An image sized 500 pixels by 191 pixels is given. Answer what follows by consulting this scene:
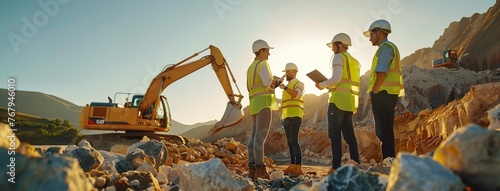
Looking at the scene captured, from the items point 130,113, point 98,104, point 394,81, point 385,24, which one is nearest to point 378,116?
point 394,81

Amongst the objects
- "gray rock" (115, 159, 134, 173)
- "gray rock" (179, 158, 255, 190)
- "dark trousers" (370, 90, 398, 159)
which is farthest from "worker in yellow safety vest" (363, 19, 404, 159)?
"gray rock" (115, 159, 134, 173)

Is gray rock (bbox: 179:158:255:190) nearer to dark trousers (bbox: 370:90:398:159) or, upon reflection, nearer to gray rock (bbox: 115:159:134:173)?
gray rock (bbox: 115:159:134:173)

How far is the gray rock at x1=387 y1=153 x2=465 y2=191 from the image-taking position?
1.29 meters

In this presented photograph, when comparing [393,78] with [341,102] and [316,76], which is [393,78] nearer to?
[341,102]

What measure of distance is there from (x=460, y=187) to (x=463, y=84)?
3778 centimetres

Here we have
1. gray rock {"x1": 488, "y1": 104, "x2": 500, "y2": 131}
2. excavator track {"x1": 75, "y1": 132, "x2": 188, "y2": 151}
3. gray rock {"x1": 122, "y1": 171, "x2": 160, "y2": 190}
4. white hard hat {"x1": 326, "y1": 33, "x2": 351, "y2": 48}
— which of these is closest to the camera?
gray rock {"x1": 488, "y1": 104, "x2": 500, "y2": 131}

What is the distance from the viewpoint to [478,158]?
136cm

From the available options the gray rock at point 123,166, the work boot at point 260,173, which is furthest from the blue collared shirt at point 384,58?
the gray rock at point 123,166

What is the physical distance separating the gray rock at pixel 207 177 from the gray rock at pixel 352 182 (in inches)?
40.1

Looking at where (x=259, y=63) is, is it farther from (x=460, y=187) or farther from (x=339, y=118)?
(x=460, y=187)

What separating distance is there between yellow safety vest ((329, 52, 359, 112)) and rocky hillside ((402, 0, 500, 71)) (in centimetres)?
4733

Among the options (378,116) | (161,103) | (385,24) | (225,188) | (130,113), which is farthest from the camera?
(161,103)

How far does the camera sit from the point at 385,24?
4.97 m

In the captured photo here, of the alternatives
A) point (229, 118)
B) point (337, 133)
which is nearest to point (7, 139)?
point (337, 133)
